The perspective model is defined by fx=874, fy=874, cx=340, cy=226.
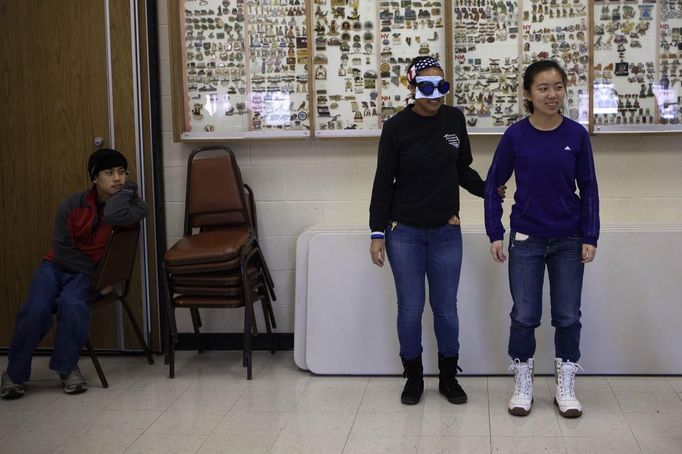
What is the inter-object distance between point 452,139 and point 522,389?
108 centimetres

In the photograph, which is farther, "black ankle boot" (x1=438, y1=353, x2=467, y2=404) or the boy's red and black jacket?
the boy's red and black jacket

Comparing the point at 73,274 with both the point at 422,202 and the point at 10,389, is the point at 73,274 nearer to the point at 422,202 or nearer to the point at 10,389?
the point at 10,389

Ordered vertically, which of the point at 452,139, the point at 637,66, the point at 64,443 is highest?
the point at 637,66

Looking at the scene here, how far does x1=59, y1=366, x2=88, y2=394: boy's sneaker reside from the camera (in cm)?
414

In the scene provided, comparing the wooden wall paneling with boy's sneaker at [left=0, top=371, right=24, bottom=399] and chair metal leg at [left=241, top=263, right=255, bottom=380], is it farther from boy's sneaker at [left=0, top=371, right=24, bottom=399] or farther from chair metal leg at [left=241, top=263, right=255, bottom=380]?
chair metal leg at [left=241, top=263, right=255, bottom=380]

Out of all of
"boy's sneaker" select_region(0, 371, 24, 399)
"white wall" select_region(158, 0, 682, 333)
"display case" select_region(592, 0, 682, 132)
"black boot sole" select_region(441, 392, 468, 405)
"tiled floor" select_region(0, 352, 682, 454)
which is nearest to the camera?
"tiled floor" select_region(0, 352, 682, 454)

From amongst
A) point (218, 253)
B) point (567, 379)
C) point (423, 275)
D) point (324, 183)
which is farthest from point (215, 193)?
point (567, 379)

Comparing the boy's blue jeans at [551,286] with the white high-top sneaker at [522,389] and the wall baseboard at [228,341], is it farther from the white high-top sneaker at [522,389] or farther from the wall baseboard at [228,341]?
the wall baseboard at [228,341]

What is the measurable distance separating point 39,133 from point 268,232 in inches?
53.5

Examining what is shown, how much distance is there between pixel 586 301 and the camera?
4.15 meters

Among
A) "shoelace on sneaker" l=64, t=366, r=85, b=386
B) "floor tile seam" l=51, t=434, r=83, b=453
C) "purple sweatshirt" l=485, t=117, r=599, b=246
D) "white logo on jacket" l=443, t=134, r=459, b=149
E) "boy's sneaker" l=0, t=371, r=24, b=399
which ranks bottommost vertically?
"floor tile seam" l=51, t=434, r=83, b=453

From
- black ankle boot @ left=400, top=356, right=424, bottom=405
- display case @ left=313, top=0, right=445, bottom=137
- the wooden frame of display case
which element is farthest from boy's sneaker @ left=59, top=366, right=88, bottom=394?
display case @ left=313, top=0, right=445, bottom=137

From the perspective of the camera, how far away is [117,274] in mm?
4387

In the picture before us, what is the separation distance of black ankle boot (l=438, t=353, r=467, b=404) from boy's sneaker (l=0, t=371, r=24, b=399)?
1983 mm
